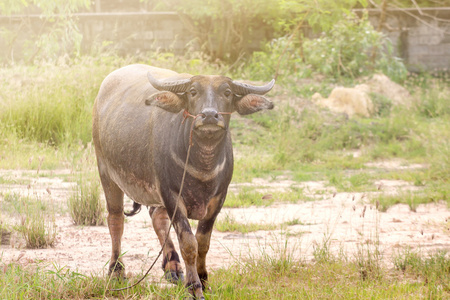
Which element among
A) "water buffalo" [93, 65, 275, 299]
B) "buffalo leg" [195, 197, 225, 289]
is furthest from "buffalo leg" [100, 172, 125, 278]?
"buffalo leg" [195, 197, 225, 289]

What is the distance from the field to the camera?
420cm

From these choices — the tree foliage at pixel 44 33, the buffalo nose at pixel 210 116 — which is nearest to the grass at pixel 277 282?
the buffalo nose at pixel 210 116

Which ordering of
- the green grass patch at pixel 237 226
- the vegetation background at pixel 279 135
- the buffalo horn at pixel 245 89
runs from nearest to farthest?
the buffalo horn at pixel 245 89, the vegetation background at pixel 279 135, the green grass patch at pixel 237 226

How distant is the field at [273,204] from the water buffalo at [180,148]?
1.15 feet

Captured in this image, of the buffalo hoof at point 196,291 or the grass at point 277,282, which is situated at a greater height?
the buffalo hoof at point 196,291

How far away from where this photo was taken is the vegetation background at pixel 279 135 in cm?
416

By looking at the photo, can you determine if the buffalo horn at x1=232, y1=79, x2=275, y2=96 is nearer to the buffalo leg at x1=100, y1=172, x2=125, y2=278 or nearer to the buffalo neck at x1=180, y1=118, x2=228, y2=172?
the buffalo neck at x1=180, y1=118, x2=228, y2=172

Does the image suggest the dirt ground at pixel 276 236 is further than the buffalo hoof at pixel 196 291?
Yes

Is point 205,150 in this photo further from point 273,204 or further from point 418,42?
point 418,42

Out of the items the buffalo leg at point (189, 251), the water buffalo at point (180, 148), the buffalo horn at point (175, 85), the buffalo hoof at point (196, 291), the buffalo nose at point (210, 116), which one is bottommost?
the buffalo hoof at point (196, 291)

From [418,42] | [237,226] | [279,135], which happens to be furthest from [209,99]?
[418,42]

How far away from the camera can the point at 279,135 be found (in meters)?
10.6

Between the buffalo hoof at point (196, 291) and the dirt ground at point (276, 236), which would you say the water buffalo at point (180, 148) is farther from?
the dirt ground at point (276, 236)

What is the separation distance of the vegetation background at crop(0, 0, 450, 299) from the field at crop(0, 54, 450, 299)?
25 millimetres
